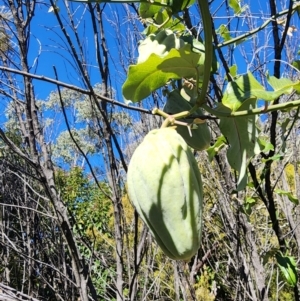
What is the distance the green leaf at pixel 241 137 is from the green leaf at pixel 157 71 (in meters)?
0.07

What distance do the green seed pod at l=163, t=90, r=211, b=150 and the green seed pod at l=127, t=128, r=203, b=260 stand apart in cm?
11

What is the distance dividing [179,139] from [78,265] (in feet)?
4.00

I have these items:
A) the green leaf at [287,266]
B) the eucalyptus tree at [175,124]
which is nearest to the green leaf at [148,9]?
the eucalyptus tree at [175,124]

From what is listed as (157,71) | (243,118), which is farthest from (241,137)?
(157,71)

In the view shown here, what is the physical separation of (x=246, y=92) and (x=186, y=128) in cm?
8

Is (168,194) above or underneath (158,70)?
underneath

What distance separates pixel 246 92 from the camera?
1.70 ft

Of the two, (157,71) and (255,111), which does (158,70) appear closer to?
(157,71)

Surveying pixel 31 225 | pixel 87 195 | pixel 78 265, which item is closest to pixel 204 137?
pixel 78 265

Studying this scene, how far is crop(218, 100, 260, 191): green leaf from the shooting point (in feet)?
1.74

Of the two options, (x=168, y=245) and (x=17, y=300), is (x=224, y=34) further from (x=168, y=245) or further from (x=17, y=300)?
(x=17, y=300)

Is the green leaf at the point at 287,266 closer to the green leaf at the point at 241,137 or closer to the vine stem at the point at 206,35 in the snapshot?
the green leaf at the point at 241,137

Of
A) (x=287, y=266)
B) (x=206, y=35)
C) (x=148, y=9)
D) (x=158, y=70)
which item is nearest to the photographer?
(x=206, y=35)

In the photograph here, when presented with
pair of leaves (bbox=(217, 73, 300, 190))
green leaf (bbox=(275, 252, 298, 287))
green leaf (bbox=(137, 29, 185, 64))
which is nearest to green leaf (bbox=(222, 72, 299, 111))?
pair of leaves (bbox=(217, 73, 300, 190))
